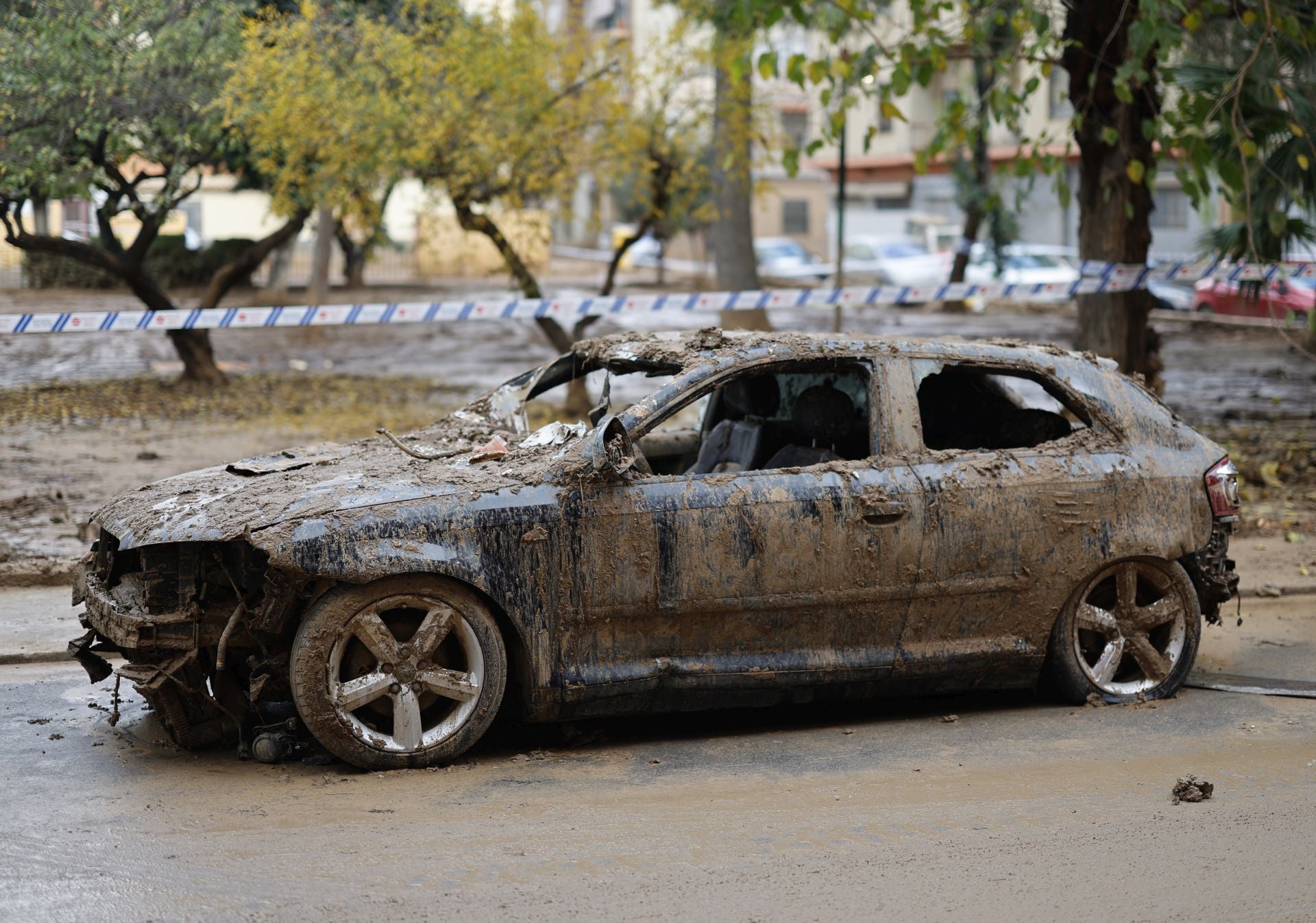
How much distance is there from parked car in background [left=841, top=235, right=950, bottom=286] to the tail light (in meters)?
26.7

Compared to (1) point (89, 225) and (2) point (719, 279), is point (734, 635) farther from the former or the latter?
(1) point (89, 225)

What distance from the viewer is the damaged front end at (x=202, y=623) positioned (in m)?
5.32

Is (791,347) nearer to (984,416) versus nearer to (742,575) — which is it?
(742,575)

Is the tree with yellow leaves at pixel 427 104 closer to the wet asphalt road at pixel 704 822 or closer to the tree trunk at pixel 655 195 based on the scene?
the tree trunk at pixel 655 195

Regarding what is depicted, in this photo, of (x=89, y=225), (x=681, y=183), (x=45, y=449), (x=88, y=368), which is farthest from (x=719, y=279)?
(x=45, y=449)

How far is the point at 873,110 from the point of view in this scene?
157ft

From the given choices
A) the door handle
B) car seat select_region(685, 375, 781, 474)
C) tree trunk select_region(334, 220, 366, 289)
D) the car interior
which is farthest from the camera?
tree trunk select_region(334, 220, 366, 289)

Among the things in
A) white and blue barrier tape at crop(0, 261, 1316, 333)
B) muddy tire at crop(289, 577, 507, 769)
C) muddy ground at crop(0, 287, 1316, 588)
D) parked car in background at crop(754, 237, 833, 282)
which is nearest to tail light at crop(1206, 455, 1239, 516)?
muddy ground at crop(0, 287, 1316, 588)

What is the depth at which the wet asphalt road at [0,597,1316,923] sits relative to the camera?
432 centimetres

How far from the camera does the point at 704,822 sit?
4.97 metres

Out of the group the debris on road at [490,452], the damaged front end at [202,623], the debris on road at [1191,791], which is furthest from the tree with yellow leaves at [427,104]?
the debris on road at [1191,791]

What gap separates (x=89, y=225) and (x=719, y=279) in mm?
12575

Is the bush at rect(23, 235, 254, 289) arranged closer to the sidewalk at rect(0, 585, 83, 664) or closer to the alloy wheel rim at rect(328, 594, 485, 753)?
the sidewalk at rect(0, 585, 83, 664)

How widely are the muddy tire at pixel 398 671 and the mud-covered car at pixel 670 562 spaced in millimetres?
10
